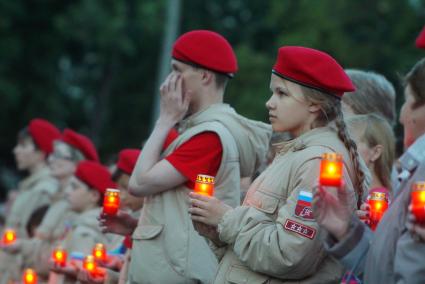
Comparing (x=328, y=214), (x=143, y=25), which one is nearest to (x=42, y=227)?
(x=328, y=214)

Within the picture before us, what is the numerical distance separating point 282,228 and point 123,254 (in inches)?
133

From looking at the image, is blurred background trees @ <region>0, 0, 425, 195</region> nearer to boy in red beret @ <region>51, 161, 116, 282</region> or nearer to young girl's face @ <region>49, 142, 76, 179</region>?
young girl's face @ <region>49, 142, 76, 179</region>

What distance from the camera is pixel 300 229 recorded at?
17.5ft

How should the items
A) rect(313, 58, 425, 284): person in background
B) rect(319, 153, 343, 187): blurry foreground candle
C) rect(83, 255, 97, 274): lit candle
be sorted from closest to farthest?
rect(313, 58, 425, 284): person in background
rect(319, 153, 343, 187): blurry foreground candle
rect(83, 255, 97, 274): lit candle

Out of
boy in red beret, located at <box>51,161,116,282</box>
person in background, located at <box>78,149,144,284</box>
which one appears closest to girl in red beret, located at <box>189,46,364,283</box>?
person in background, located at <box>78,149,144,284</box>

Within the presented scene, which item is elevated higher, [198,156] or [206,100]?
[206,100]

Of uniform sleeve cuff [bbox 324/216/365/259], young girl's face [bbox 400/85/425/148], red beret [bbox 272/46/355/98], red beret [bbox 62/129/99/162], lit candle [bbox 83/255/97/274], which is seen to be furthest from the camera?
red beret [bbox 62/129/99/162]

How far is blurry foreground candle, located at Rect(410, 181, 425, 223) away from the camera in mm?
4355

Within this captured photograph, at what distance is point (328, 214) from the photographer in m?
4.84

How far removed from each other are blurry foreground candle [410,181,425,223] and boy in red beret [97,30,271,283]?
2491mm

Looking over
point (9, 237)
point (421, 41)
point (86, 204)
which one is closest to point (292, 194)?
point (421, 41)

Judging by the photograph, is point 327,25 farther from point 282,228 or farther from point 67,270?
point 282,228

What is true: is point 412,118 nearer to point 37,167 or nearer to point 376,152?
point 376,152

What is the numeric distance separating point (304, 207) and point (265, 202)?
0.34 meters
